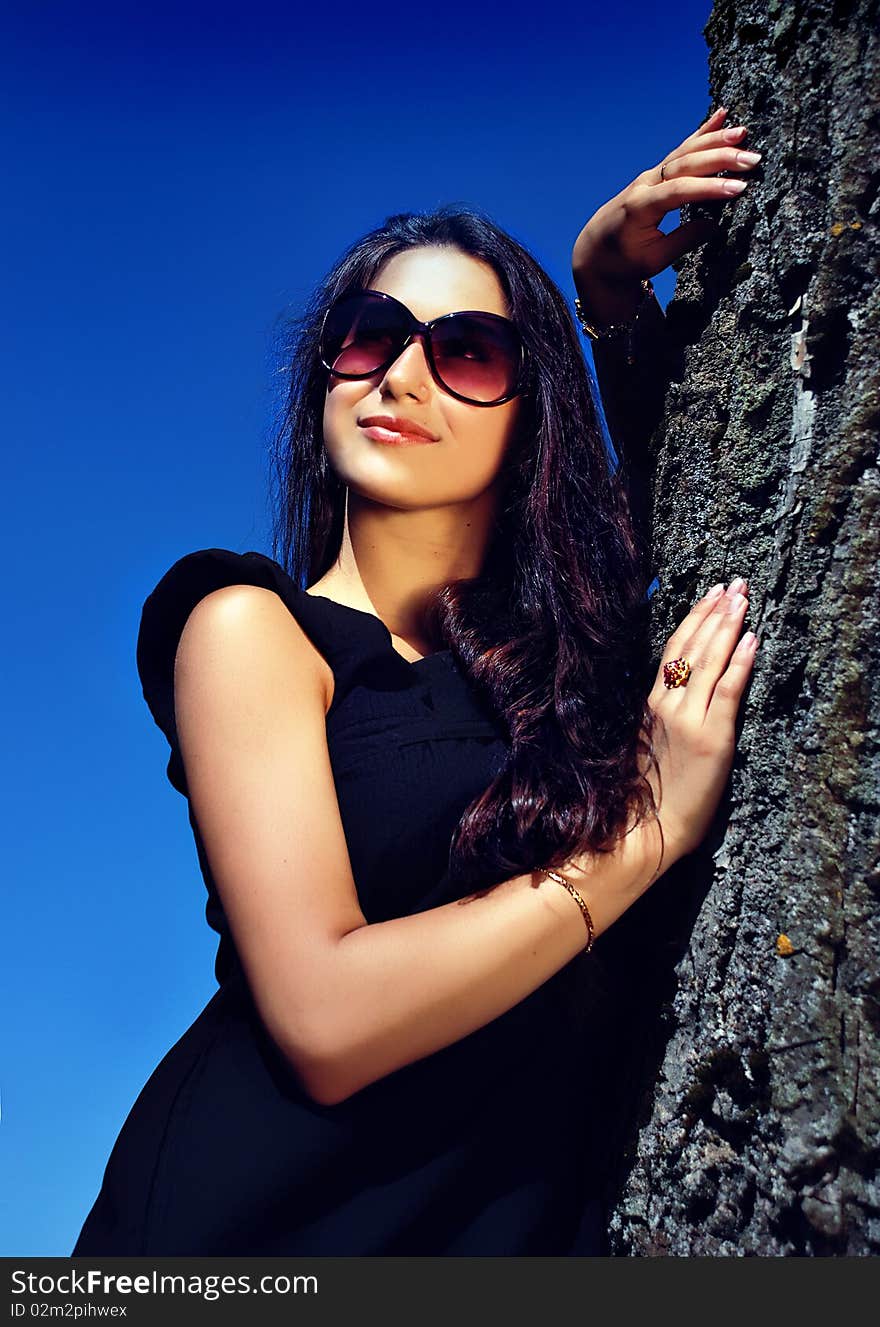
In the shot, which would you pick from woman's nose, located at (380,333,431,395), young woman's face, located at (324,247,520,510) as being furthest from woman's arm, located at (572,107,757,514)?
woman's nose, located at (380,333,431,395)

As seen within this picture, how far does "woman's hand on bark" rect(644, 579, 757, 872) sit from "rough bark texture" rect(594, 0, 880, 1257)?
3 cm

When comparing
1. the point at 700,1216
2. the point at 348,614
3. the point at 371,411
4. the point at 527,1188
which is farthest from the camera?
the point at 371,411

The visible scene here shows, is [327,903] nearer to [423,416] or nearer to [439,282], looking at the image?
[423,416]

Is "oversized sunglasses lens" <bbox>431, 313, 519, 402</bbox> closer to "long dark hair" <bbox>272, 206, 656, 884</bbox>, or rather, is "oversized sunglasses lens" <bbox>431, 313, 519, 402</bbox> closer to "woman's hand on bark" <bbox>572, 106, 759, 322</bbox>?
"long dark hair" <bbox>272, 206, 656, 884</bbox>

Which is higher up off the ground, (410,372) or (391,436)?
(410,372)

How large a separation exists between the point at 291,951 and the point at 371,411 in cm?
145

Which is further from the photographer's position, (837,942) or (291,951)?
(291,951)

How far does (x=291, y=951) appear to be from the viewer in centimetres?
200

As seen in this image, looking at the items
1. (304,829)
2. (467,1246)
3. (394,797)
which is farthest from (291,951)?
(467,1246)

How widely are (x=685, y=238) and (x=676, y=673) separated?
0.99 metres

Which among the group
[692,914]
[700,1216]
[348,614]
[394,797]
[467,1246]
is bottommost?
[467,1246]

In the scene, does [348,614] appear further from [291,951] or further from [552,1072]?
[552,1072]

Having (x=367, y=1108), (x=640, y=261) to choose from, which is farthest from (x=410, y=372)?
(x=367, y=1108)

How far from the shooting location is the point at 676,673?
213 cm
